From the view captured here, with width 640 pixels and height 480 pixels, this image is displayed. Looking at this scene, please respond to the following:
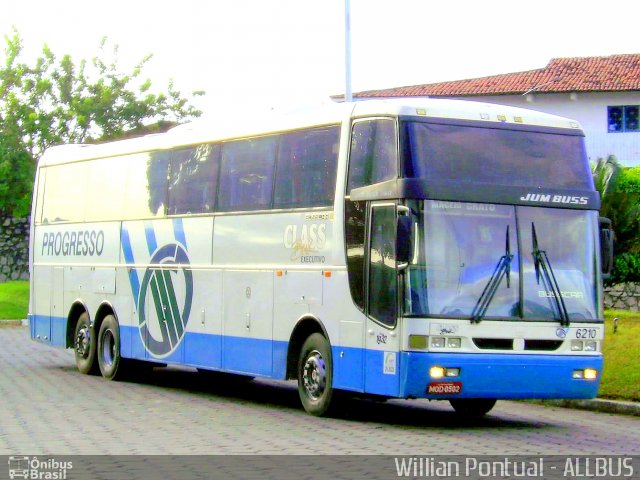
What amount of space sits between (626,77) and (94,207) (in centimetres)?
4043

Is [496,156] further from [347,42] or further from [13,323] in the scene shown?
[13,323]

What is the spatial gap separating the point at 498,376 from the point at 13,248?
40369mm

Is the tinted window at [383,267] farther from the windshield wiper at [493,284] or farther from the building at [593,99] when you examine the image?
the building at [593,99]

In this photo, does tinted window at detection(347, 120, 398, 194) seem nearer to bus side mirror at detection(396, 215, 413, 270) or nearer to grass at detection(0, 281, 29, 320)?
bus side mirror at detection(396, 215, 413, 270)

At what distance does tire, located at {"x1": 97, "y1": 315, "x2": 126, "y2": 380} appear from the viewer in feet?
63.7

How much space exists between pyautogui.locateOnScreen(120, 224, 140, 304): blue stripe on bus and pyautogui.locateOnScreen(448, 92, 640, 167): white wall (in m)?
38.4

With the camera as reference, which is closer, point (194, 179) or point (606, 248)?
point (606, 248)

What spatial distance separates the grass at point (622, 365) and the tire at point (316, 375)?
4.25m

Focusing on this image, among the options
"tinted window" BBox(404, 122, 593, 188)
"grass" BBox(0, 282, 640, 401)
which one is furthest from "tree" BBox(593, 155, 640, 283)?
"tinted window" BBox(404, 122, 593, 188)

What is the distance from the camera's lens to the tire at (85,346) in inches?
798

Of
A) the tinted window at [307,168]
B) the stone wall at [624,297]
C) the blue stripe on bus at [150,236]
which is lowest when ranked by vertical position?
the stone wall at [624,297]

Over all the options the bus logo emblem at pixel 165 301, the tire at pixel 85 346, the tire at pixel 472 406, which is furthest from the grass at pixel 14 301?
the tire at pixel 472 406

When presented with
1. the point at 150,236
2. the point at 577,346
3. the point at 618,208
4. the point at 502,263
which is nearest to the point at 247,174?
the point at 150,236

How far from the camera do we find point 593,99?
5609 centimetres
